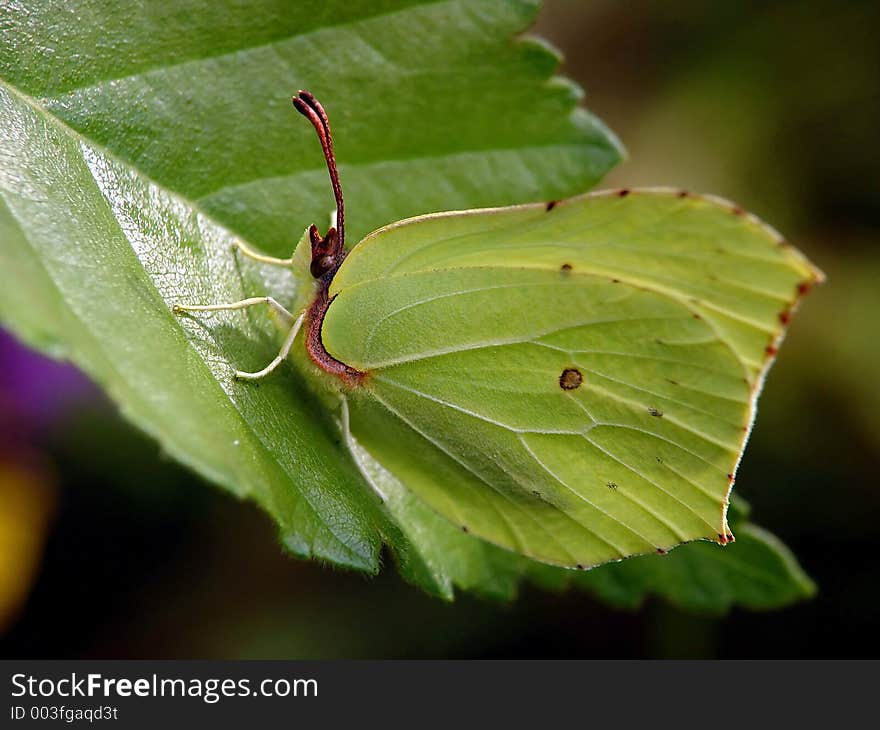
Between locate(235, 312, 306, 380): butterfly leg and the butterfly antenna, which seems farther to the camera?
the butterfly antenna

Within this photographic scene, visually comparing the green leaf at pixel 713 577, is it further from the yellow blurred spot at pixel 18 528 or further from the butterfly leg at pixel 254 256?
the yellow blurred spot at pixel 18 528

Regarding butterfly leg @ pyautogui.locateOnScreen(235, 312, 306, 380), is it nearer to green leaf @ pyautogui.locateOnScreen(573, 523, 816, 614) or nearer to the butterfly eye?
the butterfly eye

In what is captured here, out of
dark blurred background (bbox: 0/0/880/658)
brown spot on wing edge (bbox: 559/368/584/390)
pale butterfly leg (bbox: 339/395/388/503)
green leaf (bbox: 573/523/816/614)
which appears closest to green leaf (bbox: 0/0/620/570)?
pale butterfly leg (bbox: 339/395/388/503)

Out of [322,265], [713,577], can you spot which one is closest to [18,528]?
[322,265]

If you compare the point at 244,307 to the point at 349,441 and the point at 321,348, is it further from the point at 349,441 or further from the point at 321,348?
the point at 349,441

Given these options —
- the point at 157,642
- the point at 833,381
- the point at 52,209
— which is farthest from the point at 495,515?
the point at 833,381

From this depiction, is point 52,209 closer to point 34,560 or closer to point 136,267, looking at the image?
point 136,267
